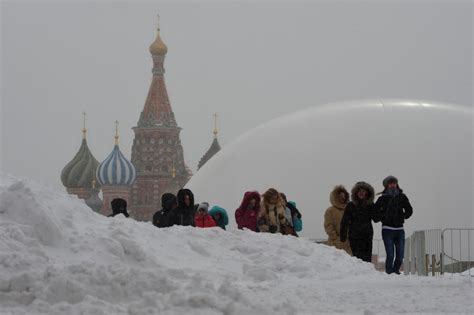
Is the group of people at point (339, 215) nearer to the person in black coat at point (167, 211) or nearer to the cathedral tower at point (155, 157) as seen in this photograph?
the person in black coat at point (167, 211)

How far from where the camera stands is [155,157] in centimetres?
8762

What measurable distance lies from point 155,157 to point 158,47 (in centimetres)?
1130

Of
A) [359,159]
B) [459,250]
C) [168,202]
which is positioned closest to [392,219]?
[168,202]

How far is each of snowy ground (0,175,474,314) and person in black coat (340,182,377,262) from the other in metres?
0.86

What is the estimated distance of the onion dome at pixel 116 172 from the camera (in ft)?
267

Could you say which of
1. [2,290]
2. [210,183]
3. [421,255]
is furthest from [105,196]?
[2,290]

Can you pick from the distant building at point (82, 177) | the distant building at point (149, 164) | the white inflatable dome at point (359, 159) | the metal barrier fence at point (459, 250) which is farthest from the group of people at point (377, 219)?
the distant building at point (82, 177)

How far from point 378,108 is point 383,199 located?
69.2 feet

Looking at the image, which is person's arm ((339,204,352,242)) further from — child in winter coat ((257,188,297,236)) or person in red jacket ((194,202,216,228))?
person in red jacket ((194,202,216,228))

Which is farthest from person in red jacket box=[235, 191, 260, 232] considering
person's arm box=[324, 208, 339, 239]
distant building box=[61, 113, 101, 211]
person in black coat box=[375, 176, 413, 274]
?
distant building box=[61, 113, 101, 211]

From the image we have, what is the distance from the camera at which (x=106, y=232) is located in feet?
28.4

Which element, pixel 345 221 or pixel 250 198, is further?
pixel 250 198

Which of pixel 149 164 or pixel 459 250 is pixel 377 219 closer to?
pixel 459 250

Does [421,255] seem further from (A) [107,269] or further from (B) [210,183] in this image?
(B) [210,183]
